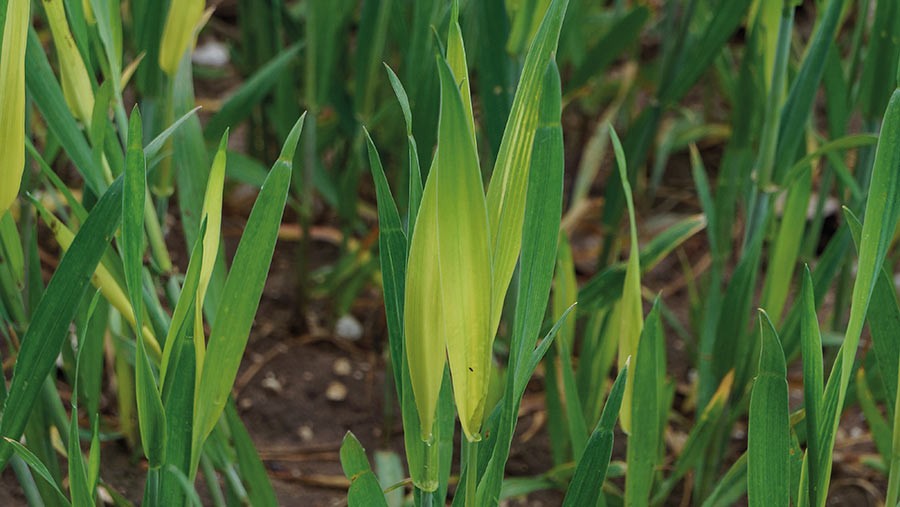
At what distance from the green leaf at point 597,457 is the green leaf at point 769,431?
0.08m

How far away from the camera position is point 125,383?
922 millimetres

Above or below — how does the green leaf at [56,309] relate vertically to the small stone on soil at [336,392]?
above

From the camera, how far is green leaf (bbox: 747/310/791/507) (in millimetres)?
548

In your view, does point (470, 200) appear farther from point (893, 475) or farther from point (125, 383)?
point (125, 383)

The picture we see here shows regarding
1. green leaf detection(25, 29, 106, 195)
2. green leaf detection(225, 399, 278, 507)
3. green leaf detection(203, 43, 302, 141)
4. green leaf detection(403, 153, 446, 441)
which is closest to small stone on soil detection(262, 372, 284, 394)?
green leaf detection(203, 43, 302, 141)

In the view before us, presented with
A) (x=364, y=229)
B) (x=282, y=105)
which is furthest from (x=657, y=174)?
(x=282, y=105)

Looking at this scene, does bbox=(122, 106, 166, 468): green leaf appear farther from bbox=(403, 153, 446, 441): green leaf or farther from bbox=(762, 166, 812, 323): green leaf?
bbox=(762, 166, 812, 323): green leaf

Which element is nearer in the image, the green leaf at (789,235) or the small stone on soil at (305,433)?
the green leaf at (789,235)

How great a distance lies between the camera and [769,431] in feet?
1.86

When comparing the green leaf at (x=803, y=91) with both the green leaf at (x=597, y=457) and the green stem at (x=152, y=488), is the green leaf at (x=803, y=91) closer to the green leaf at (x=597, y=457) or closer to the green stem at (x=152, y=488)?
the green leaf at (x=597, y=457)

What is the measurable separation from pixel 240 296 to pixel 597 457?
→ 0.72ft

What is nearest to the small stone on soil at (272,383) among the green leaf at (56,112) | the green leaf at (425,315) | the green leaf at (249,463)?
the green leaf at (249,463)

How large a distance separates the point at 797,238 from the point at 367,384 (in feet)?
1.62

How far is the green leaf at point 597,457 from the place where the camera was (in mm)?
545
